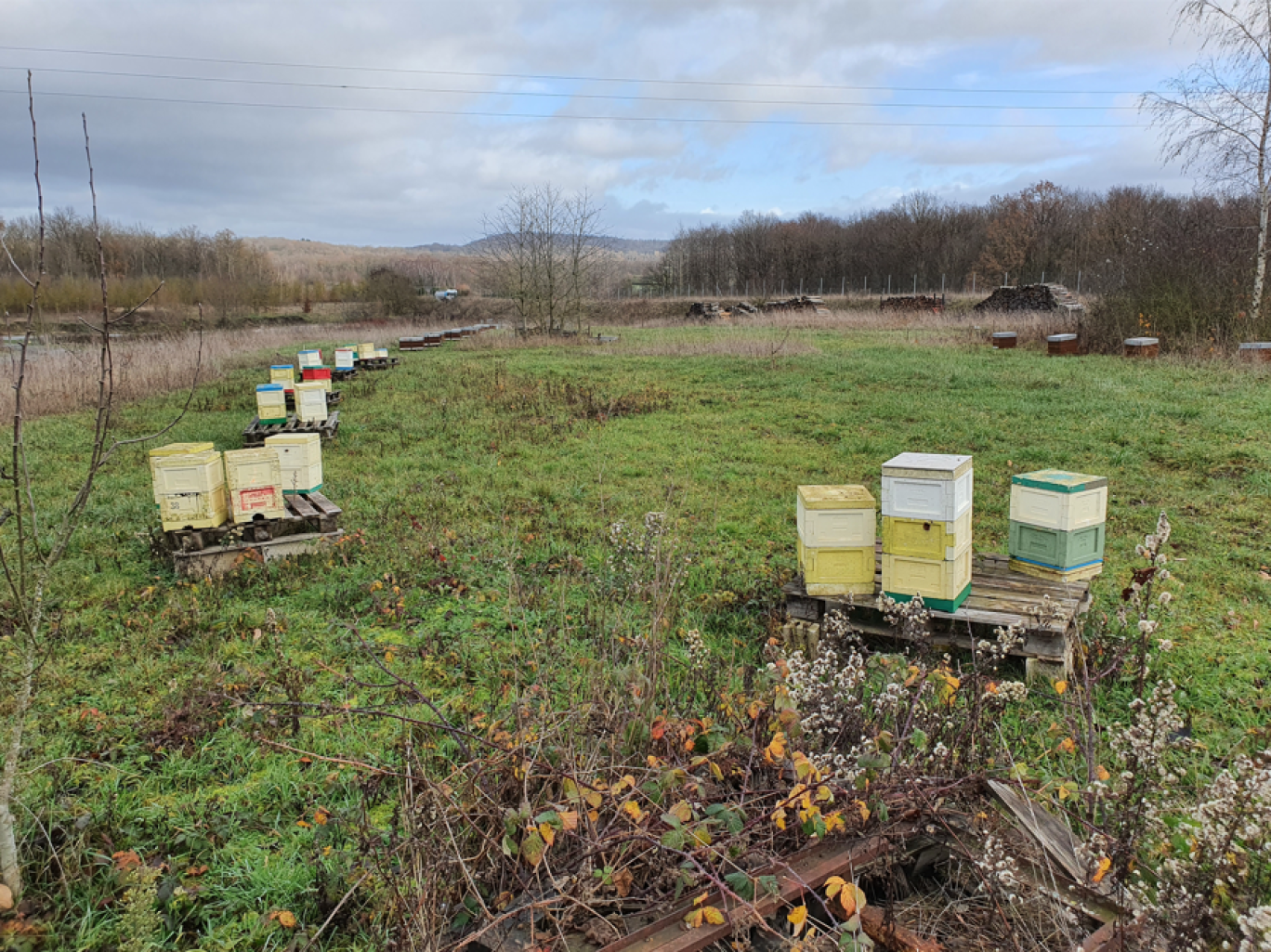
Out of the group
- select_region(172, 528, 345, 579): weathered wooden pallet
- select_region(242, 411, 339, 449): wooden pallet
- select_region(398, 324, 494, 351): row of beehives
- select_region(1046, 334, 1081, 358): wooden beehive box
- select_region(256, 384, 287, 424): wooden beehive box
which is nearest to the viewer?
select_region(172, 528, 345, 579): weathered wooden pallet

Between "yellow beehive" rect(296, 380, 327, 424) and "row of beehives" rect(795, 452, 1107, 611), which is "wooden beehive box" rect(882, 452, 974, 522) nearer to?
"row of beehives" rect(795, 452, 1107, 611)

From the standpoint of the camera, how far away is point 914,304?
35.5 m

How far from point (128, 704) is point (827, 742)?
377cm

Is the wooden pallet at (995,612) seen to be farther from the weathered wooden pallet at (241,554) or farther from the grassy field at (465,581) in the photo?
the weathered wooden pallet at (241,554)

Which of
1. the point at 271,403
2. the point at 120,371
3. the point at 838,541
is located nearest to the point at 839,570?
the point at 838,541

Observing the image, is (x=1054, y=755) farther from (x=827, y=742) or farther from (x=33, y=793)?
(x=33, y=793)

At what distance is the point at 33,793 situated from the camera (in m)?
3.27

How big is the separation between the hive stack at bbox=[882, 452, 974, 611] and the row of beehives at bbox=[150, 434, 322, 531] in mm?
4936

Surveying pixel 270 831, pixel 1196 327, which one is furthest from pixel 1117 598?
pixel 1196 327

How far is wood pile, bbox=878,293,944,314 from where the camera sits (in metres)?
33.7

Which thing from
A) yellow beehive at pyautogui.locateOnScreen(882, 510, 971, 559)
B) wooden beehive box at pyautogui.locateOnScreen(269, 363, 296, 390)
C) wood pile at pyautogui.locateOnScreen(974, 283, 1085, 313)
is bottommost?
yellow beehive at pyautogui.locateOnScreen(882, 510, 971, 559)

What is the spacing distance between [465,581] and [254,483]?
206 cm

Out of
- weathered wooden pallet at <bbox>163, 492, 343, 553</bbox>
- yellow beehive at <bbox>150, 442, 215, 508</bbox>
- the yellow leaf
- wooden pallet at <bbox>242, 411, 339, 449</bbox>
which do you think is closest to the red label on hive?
weathered wooden pallet at <bbox>163, 492, 343, 553</bbox>

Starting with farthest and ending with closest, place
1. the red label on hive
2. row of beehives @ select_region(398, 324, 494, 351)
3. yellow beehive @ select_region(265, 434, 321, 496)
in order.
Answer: row of beehives @ select_region(398, 324, 494, 351) < yellow beehive @ select_region(265, 434, 321, 496) < the red label on hive
